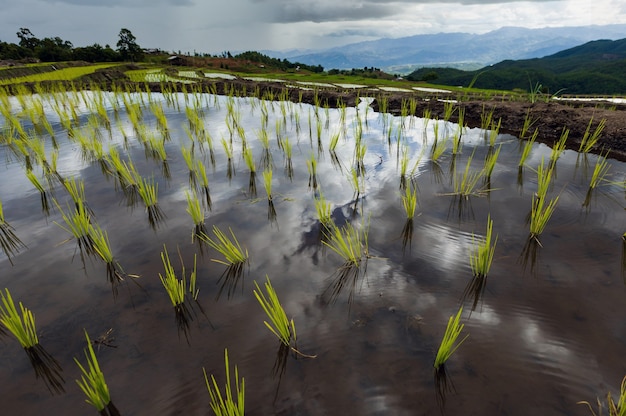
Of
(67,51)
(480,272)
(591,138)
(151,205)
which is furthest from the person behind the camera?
(67,51)

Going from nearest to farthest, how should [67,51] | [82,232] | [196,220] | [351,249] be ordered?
[351,249], [82,232], [196,220], [67,51]

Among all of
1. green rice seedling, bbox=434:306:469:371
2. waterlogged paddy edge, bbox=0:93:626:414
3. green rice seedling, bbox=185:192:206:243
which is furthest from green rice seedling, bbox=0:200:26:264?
green rice seedling, bbox=434:306:469:371

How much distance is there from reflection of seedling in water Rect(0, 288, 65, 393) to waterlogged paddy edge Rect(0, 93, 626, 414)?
42mm

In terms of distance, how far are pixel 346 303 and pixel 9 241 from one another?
3334 millimetres

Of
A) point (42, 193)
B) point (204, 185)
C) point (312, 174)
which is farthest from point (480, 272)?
point (42, 193)

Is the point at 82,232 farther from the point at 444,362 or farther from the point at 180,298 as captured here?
the point at 444,362

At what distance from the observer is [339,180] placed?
405 cm

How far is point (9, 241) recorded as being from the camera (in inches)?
116

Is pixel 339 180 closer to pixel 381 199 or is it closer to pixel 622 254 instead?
pixel 381 199

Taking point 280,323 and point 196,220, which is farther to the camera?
point 196,220

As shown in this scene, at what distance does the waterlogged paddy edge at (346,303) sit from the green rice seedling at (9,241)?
9 centimetres

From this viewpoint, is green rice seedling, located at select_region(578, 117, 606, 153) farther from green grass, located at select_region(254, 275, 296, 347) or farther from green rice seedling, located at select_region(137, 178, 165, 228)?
green rice seedling, located at select_region(137, 178, 165, 228)

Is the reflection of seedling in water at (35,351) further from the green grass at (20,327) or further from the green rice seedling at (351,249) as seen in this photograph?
the green rice seedling at (351,249)

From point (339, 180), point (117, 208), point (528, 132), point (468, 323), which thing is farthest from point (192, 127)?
point (528, 132)
